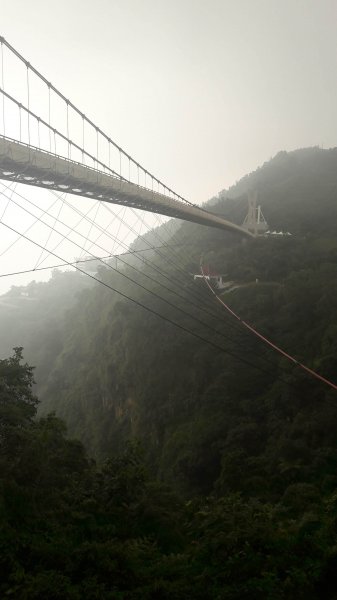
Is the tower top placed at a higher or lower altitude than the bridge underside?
higher

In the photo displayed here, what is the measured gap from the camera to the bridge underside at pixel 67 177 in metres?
12.6

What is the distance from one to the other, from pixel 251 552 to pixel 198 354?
1921 centimetres

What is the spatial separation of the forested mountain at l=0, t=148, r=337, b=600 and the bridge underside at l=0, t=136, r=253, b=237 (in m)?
4.33

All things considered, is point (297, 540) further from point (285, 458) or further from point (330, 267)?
point (330, 267)

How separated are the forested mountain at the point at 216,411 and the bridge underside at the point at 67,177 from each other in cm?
433

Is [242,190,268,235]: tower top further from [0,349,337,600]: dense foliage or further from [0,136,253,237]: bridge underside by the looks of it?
[0,349,337,600]: dense foliage

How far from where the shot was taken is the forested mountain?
6156mm

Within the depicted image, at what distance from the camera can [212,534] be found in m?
7.16

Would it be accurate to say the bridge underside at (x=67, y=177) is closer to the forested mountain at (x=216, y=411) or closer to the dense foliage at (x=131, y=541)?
the forested mountain at (x=216, y=411)

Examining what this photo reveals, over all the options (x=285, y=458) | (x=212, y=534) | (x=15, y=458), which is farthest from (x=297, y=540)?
(x=285, y=458)

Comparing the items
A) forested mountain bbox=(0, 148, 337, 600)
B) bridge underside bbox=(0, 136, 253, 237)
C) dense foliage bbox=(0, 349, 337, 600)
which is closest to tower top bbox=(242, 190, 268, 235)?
forested mountain bbox=(0, 148, 337, 600)

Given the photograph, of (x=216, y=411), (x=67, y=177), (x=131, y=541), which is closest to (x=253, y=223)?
(x=216, y=411)

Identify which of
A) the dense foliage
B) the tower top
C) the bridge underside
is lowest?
the dense foliage

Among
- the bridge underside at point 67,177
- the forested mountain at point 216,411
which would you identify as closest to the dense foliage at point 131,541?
the forested mountain at point 216,411
